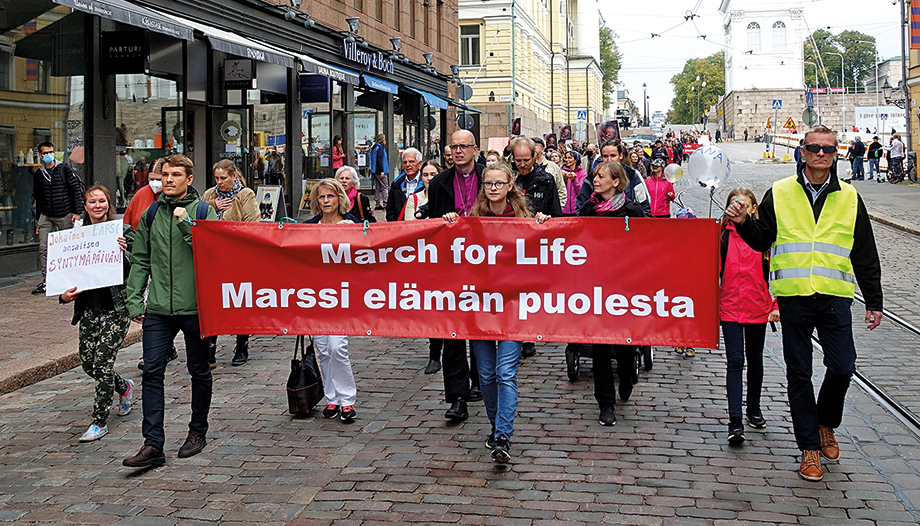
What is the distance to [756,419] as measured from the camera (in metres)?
6.94

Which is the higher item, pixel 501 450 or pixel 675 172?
pixel 675 172

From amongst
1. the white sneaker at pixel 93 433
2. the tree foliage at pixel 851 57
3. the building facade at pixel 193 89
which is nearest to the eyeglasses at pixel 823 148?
the white sneaker at pixel 93 433

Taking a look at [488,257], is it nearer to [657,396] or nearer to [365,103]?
[657,396]

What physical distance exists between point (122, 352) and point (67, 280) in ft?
11.4

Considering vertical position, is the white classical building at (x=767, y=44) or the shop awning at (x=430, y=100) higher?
the white classical building at (x=767, y=44)

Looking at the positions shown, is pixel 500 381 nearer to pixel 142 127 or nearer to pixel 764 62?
pixel 142 127

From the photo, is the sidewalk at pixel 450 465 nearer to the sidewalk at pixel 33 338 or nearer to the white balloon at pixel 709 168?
the sidewalk at pixel 33 338

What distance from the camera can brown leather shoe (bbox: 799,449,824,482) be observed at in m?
5.73

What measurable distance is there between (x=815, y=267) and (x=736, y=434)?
133cm

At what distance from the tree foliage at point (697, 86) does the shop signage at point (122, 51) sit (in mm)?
132197

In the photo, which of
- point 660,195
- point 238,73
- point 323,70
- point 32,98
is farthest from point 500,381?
point 238,73

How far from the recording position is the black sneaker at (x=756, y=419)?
22.7 feet

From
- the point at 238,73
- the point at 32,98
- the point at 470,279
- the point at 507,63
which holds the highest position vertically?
the point at 507,63

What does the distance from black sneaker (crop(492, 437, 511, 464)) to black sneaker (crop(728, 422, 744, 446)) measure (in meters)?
1.55
